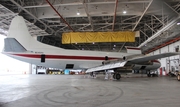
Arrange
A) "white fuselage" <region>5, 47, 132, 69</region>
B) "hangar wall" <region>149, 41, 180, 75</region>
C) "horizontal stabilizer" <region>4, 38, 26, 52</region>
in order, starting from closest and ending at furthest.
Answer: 1. "horizontal stabilizer" <region>4, 38, 26, 52</region>
2. "white fuselage" <region>5, 47, 132, 69</region>
3. "hangar wall" <region>149, 41, 180, 75</region>

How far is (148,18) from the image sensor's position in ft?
76.1

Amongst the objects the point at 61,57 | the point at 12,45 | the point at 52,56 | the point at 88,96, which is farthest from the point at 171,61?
the point at 88,96

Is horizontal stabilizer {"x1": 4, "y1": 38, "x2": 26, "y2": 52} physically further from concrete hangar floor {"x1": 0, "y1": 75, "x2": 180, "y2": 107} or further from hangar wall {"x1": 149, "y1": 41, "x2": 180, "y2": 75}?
hangar wall {"x1": 149, "y1": 41, "x2": 180, "y2": 75}

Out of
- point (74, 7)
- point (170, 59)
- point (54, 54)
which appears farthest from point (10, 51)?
point (170, 59)

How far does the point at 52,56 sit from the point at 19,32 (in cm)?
418

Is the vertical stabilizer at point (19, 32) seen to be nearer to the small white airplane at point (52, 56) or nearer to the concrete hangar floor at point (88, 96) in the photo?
the small white airplane at point (52, 56)

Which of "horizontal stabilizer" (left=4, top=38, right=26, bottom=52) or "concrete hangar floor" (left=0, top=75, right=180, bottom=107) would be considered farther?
"horizontal stabilizer" (left=4, top=38, right=26, bottom=52)

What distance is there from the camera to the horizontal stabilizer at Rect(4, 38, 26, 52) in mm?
15055

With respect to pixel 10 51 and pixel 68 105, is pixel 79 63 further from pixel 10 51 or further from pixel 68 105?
pixel 68 105

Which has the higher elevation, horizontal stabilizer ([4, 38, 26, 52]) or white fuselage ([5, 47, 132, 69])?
horizontal stabilizer ([4, 38, 26, 52])

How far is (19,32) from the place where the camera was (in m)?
15.8

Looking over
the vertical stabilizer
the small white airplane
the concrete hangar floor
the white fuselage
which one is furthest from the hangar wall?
the vertical stabilizer

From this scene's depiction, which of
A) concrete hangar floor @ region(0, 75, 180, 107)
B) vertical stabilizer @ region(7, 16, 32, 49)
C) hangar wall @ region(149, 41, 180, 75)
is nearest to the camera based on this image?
concrete hangar floor @ region(0, 75, 180, 107)

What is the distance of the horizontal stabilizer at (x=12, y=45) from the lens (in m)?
15.1
